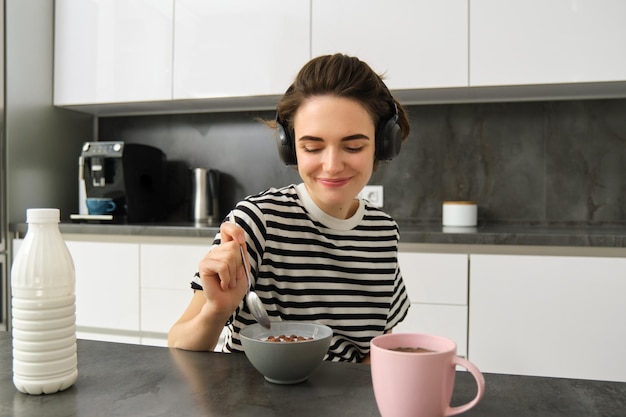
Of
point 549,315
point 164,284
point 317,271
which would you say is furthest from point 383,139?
point 164,284

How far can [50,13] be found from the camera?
2.68 m

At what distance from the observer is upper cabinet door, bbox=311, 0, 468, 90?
2.20 m

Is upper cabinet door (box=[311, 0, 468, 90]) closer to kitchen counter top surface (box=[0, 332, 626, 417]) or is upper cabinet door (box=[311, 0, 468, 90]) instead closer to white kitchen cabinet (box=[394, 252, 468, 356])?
white kitchen cabinet (box=[394, 252, 468, 356])

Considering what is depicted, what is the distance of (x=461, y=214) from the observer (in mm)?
2301

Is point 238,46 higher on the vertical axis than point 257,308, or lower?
higher

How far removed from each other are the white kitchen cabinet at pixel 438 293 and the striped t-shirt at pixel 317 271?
2.57 ft

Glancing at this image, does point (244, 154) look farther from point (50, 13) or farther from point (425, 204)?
point (50, 13)

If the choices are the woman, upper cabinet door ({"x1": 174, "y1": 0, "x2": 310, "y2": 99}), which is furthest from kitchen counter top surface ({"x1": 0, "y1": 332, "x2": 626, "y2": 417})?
upper cabinet door ({"x1": 174, "y1": 0, "x2": 310, "y2": 99})

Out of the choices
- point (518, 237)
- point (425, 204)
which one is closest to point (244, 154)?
point (425, 204)

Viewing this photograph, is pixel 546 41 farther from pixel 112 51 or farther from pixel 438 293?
pixel 112 51

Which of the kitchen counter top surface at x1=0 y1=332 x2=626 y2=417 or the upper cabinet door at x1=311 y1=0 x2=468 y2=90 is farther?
the upper cabinet door at x1=311 y1=0 x2=468 y2=90

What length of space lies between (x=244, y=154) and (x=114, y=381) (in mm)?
2173

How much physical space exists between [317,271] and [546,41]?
1.54 metres

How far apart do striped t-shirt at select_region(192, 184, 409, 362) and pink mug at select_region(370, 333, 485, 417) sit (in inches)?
19.5
